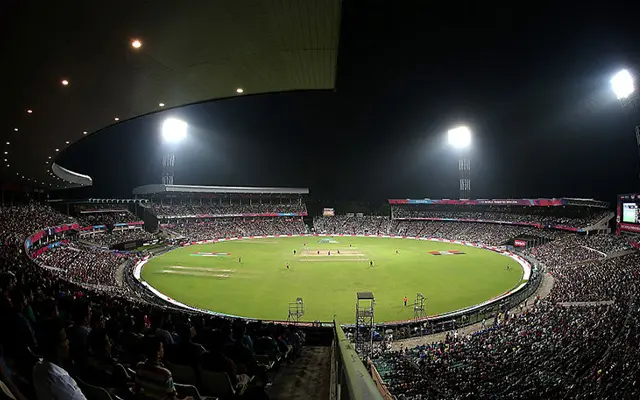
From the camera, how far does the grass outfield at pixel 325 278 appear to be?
27.4 meters

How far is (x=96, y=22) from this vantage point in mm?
6336

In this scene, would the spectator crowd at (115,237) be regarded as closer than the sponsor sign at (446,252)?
Yes

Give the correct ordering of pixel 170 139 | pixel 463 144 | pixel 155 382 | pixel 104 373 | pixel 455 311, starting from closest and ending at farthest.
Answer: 1. pixel 155 382
2. pixel 104 373
3. pixel 455 311
4. pixel 170 139
5. pixel 463 144

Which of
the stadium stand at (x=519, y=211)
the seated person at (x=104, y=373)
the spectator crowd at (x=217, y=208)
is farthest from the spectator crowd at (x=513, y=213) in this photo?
the seated person at (x=104, y=373)

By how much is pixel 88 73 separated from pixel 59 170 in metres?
29.8

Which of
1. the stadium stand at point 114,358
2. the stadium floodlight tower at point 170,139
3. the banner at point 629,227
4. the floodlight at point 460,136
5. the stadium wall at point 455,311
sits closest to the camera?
the stadium stand at point 114,358

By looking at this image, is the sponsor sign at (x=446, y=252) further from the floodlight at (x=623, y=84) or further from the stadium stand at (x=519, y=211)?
the floodlight at (x=623, y=84)

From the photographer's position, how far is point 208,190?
2921 inches

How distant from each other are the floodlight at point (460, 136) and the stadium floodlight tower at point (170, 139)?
153ft

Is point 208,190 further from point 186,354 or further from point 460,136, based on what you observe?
point 186,354

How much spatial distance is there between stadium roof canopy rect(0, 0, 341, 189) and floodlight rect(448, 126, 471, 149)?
58.9 metres

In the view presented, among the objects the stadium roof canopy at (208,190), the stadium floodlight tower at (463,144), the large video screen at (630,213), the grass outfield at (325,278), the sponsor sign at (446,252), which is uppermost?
the stadium floodlight tower at (463,144)

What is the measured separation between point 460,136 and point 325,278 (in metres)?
40.7

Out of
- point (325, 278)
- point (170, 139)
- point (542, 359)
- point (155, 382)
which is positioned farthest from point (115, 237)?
point (155, 382)
